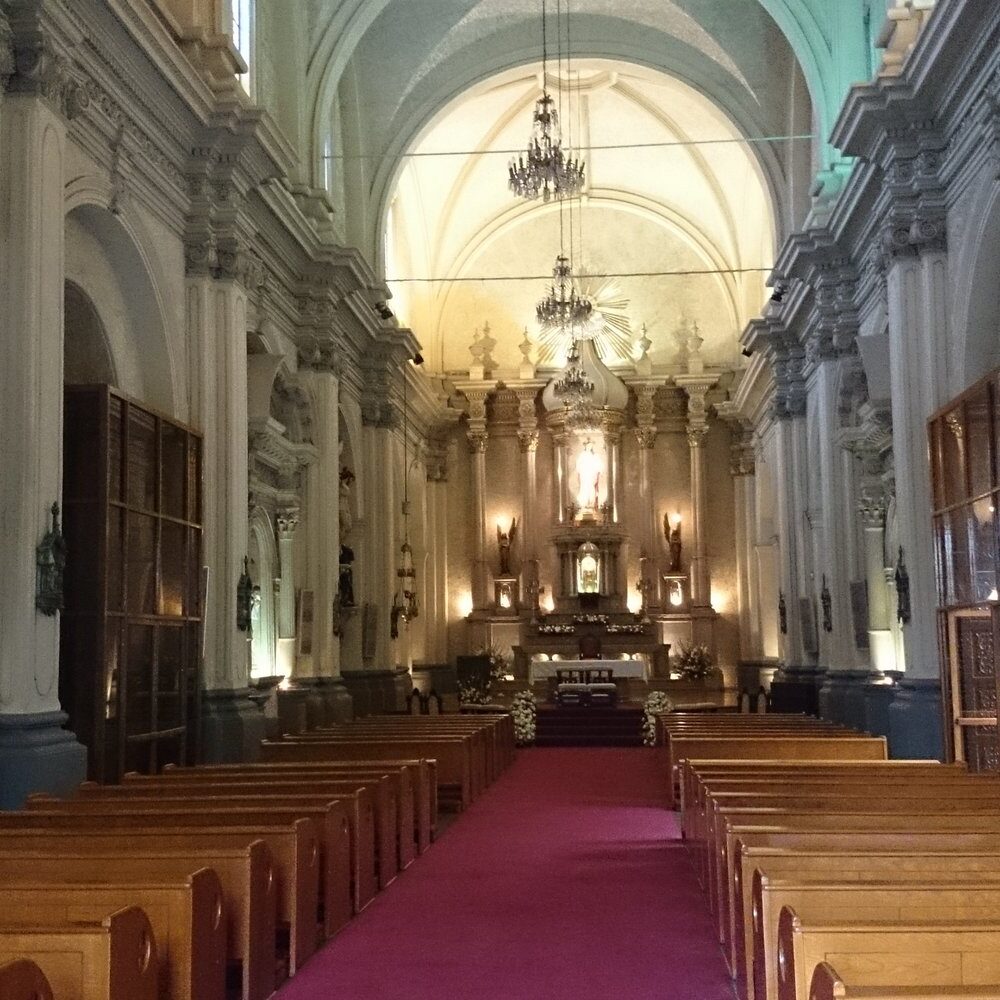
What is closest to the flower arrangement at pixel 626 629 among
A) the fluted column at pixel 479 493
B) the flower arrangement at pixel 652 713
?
the fluted column at pixel 479 493

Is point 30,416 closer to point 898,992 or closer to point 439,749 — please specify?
point 439,749

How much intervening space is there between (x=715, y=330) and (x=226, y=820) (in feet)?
80.3

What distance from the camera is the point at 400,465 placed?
81.4 feet

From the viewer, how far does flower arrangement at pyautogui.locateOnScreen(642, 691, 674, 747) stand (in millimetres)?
20906

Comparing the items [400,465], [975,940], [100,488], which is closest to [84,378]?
[100,488]

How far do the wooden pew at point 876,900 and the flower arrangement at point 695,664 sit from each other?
887 inches

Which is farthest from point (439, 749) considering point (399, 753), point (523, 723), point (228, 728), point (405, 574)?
point (405, 574)

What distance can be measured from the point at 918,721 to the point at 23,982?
425 inches

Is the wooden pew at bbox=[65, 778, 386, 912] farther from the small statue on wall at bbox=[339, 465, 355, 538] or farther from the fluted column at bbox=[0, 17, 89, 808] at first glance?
the small statue on wall at bbox=[339, 465, 355, 538]

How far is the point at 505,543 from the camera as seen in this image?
96.6ft

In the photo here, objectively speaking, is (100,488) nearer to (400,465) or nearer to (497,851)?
(497,851)

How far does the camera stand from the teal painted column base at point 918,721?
12.8 meters

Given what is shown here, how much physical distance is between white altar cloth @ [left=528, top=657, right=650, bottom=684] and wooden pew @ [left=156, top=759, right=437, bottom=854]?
14150 millimetres

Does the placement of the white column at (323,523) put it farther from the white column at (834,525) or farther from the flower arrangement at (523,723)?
the white column at (834,525)
